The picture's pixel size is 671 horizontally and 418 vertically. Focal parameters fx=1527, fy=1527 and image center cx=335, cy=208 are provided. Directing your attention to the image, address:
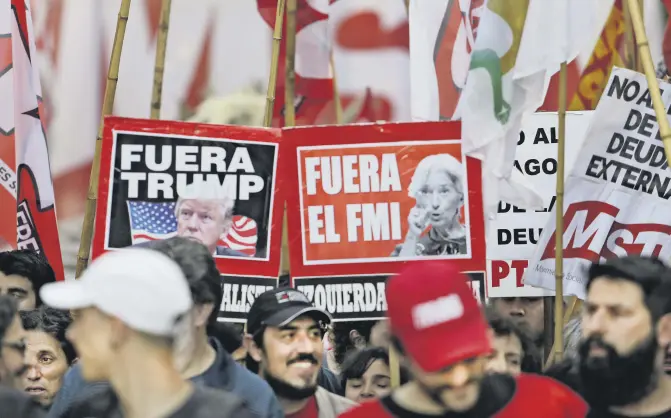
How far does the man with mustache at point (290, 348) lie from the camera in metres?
5.13

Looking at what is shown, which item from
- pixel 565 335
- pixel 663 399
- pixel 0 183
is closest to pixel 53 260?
pixel 0 183

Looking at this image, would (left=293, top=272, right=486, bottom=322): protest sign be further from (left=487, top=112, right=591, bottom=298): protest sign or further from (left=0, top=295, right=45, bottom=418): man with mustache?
(left=0, top=295, right=45, bottom=418): man with mustache

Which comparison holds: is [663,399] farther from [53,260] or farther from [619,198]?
[53,260]

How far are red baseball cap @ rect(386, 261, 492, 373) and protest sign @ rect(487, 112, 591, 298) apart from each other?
3894 mm

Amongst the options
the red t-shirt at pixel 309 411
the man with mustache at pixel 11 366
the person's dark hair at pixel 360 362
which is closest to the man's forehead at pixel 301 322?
the red t-shirt at pixel 309 411

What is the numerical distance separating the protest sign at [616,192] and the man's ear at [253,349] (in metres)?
1.96

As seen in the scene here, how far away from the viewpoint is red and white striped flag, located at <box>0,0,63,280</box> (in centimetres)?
739

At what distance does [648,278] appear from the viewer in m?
4.09

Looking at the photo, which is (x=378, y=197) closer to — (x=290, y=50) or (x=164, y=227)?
(x=164, y=227)

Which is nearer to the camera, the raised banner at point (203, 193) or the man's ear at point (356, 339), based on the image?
the raised banner at point (203, 193)

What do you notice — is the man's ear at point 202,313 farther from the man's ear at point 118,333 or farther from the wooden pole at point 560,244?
the wooden pole at point 560,244

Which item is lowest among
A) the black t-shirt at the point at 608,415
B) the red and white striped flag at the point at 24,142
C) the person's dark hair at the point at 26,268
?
the black t-shirt at the point at 608,415

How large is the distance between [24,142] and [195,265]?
11.3ft

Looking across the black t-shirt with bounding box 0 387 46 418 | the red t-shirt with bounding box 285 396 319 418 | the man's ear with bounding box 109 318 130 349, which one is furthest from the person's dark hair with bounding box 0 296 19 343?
the red t-shirt with bounding box 285 396 319 418
